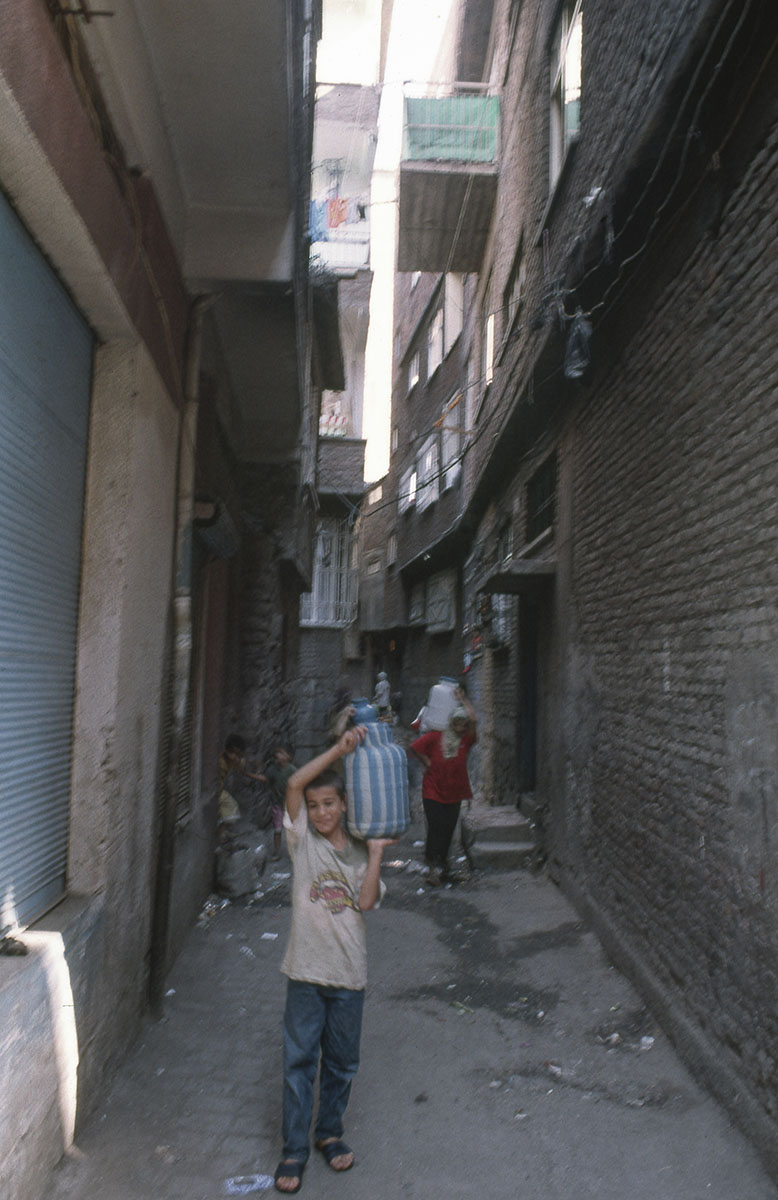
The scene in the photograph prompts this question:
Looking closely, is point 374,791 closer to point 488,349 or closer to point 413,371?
point 488,349

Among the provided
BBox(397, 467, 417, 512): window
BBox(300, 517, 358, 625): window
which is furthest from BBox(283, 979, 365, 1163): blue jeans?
BBox(300, 517, 358, 625): window

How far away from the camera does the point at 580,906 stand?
22.2 feet

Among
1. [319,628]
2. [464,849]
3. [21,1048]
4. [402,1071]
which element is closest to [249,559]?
[464,849]

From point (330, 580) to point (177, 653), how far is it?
62.2 feet

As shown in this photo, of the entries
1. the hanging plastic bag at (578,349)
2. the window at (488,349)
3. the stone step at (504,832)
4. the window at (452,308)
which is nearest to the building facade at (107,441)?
the hanging plastic bag at (578,349)

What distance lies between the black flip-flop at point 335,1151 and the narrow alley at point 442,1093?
40 mm

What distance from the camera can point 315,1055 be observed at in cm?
328

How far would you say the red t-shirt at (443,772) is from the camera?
8258 millimetres

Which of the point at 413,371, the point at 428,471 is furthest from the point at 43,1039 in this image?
the point at 413,371

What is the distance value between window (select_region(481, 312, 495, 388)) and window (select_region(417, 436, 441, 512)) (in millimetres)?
5029

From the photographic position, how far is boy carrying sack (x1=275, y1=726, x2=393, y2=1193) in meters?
3.21

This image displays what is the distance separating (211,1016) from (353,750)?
7.85 feet

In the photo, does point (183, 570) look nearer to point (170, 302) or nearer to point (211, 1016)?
point (170, 302)

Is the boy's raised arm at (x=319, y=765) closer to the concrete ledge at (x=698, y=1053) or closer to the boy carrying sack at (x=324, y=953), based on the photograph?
the boy carrying sack at (x=324, y=953)
